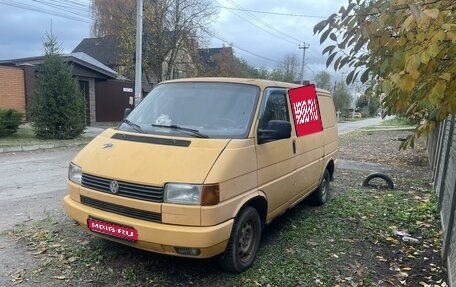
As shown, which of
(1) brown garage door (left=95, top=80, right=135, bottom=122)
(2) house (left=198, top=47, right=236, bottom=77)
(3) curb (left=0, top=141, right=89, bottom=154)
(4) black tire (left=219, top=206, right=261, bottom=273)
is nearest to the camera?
(4) black tire (left=219, top=206, right=261, bottom=273)

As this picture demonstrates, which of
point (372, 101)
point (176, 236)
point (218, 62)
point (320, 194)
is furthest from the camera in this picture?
point (218, 62)

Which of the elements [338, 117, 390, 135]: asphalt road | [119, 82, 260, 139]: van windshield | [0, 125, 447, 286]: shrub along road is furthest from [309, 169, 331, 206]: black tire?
[338, 117, 390, 135]: asphalt road

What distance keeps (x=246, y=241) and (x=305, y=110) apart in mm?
2344

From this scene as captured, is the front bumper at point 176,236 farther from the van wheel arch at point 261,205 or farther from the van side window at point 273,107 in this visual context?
the van side window at point 273,107

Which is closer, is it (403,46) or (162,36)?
(403,46)

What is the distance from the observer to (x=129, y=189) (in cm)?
338

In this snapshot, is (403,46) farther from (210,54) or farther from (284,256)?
(210,54)

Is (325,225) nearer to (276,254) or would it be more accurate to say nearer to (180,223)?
(276,254)

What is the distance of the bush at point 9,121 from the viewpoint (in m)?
13.9

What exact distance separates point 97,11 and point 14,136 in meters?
22.3

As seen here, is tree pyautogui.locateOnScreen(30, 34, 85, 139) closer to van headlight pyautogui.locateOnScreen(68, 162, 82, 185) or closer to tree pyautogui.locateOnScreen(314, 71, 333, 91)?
van headlight pyautogui.locateOnScreen(68, 162, 82, 185)

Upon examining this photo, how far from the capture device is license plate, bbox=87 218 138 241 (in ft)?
11.0

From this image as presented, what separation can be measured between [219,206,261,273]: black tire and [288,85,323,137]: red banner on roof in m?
1.60

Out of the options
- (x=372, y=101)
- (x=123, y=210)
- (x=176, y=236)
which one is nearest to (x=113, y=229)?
(x=123, y=210)
